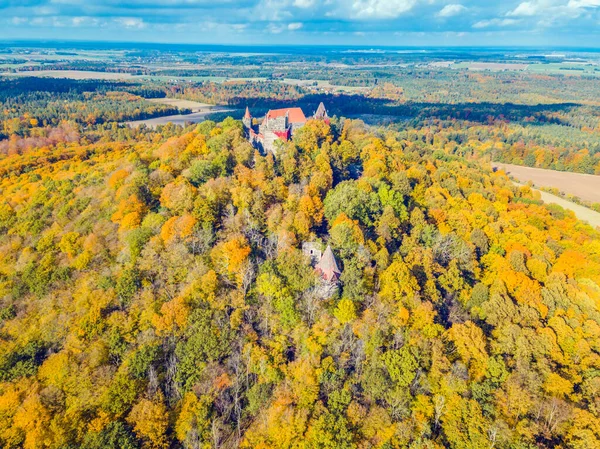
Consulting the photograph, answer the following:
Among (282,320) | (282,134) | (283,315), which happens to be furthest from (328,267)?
(282,134)

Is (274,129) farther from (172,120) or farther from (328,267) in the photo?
(172,120)

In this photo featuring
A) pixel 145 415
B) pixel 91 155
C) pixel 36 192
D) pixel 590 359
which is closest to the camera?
pixel 145 415

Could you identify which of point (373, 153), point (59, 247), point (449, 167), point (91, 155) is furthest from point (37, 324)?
point (449, 167)

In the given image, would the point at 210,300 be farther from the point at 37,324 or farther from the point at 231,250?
the point at 37,324

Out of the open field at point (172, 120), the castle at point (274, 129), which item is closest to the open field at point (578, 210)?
the castle at point (274, 129)

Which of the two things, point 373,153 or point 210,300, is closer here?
point 210,300

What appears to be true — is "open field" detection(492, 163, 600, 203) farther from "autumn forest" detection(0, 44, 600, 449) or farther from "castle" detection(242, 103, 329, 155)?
"castle" detection(242, 103, 329, 155)

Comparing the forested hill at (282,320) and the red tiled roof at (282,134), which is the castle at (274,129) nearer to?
the red tiled roof at (282,134)
